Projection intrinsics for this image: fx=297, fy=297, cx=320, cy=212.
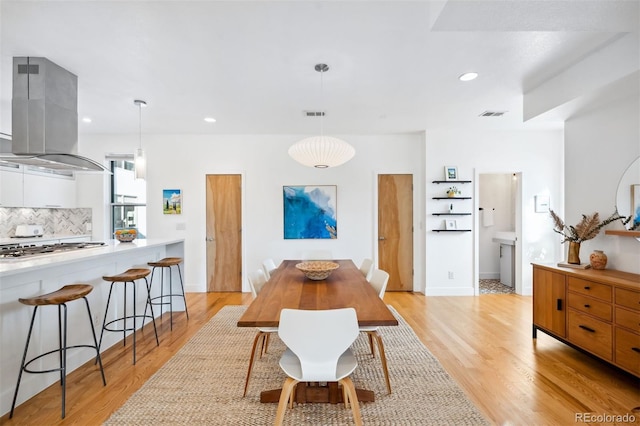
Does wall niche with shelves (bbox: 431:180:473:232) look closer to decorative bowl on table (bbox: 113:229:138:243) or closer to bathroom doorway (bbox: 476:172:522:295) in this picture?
bathroom doorway (bbox: 476:172:522:295)

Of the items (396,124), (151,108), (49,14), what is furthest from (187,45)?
(396,124)

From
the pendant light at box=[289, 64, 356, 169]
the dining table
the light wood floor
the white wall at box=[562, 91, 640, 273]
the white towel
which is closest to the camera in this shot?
the dining table

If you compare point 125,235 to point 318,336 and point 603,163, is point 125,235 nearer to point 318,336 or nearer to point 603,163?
point 318,336

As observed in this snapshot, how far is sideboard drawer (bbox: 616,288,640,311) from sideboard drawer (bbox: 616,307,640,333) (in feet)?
0.14

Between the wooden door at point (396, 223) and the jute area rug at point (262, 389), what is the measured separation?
2144 millimetres

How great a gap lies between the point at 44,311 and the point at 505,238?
630cm

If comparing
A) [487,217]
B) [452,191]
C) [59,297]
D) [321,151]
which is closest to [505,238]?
[487,217]

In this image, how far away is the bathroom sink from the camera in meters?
5.24

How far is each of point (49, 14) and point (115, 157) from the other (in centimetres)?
362

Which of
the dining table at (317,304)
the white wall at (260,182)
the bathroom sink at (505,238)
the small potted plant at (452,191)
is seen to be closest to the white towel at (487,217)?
the bathroom sink at (505,238)

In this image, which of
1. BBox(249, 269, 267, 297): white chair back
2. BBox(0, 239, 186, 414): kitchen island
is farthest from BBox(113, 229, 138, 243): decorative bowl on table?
BBox(249, 269, 267, 297): white chair back

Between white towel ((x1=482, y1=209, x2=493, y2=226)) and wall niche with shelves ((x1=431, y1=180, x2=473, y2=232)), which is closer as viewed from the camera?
wall niche with shelves ((x1=431, y1=180, x2=473, y2=232))

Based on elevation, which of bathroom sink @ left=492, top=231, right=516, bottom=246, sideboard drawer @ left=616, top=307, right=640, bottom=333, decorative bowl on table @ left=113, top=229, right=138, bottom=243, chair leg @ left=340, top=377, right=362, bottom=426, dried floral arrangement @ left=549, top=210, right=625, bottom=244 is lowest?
chair leg @ left=340, top=377, right=362, bottom=426

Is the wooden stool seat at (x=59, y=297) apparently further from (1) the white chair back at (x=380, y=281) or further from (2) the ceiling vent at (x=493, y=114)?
(2) the ceiling vent at (x=493, y=114)
